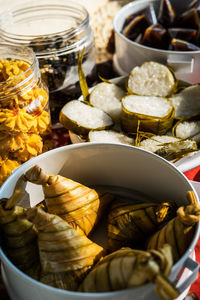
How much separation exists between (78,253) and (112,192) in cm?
20

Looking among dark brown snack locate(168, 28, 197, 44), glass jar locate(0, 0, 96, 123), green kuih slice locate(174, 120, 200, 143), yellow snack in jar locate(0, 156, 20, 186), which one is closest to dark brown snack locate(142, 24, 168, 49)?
dark brown snack locate(168, 28, 197, 44)

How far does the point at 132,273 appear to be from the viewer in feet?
1.03

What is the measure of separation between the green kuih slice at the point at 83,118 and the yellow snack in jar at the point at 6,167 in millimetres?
147

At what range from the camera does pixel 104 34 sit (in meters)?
1.07

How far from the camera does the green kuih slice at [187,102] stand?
2.36 feet

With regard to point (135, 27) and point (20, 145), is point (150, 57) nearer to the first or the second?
point (135, 27)

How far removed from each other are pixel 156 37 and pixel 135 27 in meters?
0.10

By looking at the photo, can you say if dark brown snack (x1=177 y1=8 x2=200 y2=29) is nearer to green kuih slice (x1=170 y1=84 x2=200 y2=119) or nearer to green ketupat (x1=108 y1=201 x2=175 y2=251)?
green kuih slice (x1=170 y1=84 x2=200 y2=119)

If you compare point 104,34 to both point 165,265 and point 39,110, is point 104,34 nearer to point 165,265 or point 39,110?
point 39,110

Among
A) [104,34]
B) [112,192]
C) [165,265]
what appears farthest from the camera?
[104,34]

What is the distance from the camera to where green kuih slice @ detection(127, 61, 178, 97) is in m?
0.74

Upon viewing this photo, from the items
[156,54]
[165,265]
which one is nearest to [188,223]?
[165,265]

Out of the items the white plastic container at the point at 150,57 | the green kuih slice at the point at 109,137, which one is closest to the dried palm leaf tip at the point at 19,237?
the green kuih slice at the point at 109,137

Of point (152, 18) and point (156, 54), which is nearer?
point (156, 54)
